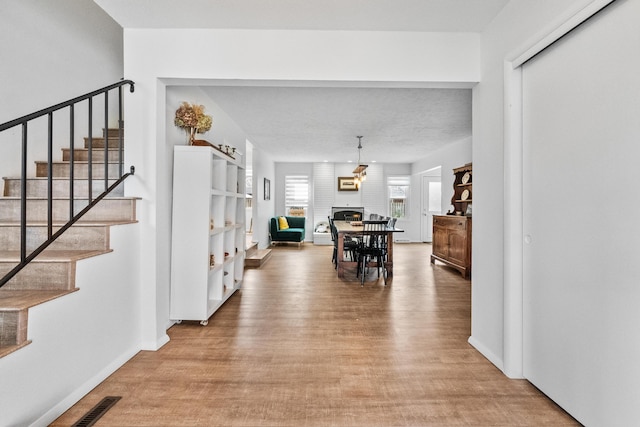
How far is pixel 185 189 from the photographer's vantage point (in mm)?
2863

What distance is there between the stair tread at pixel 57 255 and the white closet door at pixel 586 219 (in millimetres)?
2780

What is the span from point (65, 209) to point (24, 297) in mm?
919

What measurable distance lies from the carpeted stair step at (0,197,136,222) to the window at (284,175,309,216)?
24.1 ft

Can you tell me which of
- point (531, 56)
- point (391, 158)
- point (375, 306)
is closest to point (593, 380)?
point (531, 56)

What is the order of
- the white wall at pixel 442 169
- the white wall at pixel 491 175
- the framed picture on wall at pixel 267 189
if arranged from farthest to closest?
the framed picture on wall at pixel 267 189 → the white wall at pixel 442 169 → the white wall at pixel 491 175

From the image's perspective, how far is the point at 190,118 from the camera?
3.05 metres

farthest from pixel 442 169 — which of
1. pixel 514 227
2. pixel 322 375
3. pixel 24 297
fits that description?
pixel 24 297

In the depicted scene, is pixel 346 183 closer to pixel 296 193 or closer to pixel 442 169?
pixel 296 193

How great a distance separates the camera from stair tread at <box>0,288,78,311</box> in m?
1.46

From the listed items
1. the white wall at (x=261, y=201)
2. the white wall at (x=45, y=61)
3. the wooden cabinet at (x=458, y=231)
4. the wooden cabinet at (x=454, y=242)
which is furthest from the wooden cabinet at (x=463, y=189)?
the white wall at (x=45, y=61)

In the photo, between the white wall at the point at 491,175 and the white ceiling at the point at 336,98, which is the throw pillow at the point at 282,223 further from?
the white wall at the point at 491,175

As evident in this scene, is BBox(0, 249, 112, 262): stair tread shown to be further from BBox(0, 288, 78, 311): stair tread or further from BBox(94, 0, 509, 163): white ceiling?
BBox(94, 0, 509, 163): white ceiling

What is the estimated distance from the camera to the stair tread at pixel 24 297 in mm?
1455

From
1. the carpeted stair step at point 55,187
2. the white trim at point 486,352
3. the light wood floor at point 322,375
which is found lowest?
the light wood floor at point 322,375
